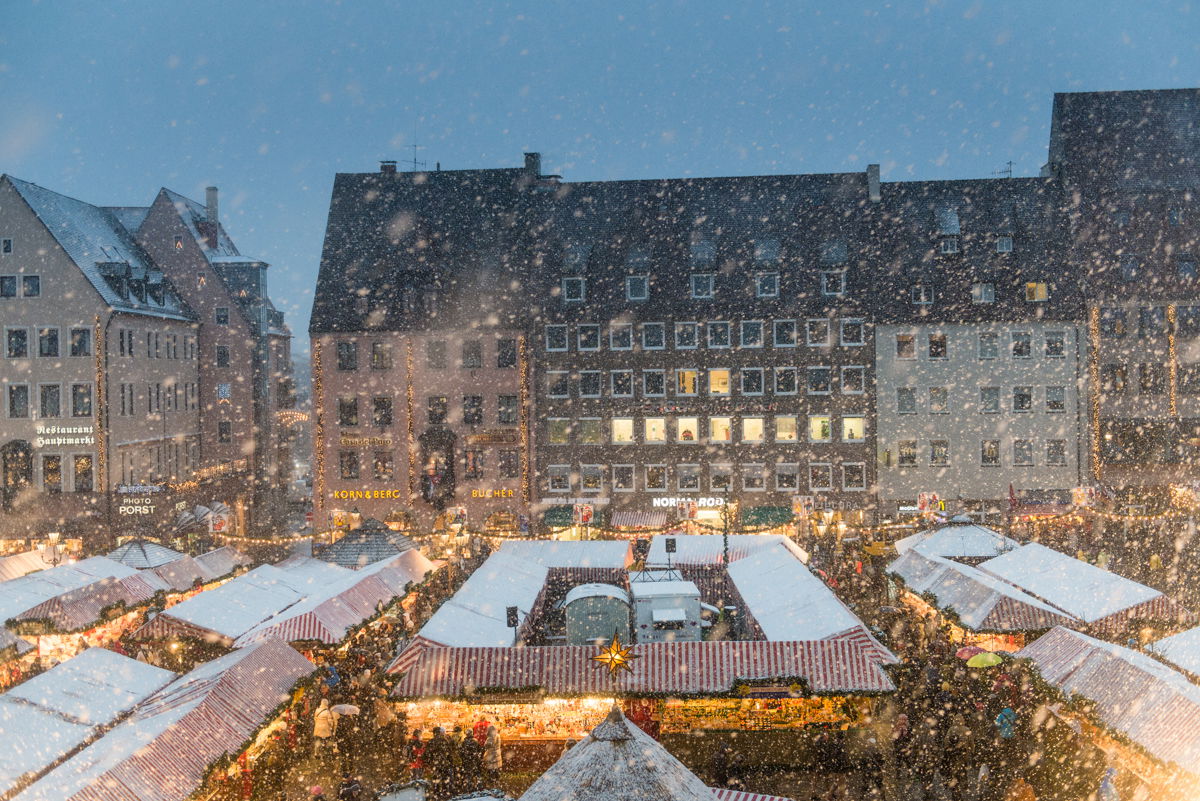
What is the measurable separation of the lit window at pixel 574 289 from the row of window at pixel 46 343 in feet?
56.7

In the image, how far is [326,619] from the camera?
18781 mm

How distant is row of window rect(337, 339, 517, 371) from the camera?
38.1 meters

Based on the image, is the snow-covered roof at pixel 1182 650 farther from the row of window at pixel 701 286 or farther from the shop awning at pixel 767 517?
the row of window at pixel 701 286

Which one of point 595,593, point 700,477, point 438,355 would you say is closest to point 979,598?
point 595,593

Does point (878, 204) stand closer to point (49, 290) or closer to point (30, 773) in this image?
point (49, 290)

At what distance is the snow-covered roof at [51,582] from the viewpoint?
64.2ft

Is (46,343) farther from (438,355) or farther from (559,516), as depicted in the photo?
(559,516)

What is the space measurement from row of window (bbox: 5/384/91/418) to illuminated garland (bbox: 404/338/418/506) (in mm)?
11189

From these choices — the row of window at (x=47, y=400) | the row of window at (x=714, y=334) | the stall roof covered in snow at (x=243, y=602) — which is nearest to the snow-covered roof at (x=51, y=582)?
the stall roof covered in snow at (x=243, y=602)

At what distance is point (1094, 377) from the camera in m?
36.9

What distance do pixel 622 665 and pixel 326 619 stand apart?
721 centimetres

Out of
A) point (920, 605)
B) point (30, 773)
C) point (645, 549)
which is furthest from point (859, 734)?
point (645, 549)

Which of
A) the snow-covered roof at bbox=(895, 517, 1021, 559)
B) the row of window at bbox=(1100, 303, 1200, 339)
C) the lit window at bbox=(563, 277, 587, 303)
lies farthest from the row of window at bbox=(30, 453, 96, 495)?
the row of window at bbox=(1100, 303, 1200, 339)

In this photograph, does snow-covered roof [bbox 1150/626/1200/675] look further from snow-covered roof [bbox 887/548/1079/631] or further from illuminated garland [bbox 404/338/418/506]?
illuminated garland [bbox 404/338/418/506]
